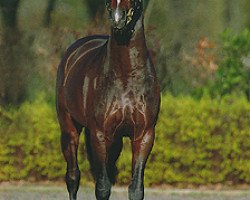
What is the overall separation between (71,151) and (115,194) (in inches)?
107

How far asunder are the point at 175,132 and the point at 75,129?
3.48m

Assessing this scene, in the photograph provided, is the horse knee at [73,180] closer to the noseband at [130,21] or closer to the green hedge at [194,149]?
the noseband at [130,21]

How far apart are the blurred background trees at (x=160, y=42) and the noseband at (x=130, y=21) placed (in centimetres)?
686

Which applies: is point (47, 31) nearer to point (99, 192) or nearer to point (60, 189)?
point (60, 189)

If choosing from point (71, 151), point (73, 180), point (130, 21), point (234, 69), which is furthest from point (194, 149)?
point (130, 21)

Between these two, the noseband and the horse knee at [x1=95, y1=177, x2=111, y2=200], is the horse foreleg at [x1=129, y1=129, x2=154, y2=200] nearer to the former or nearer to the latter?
the horse knee at [x1=95, y1=177, x2=111, y2=200]

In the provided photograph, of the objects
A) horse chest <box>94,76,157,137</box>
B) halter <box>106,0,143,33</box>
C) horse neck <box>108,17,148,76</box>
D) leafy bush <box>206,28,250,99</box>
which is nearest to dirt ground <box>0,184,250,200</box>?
leafy bush <box>206,28,250,99</box>

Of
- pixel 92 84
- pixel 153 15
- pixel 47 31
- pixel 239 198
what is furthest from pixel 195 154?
pixel 153 15

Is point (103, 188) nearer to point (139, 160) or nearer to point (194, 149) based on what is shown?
point (139, 160)

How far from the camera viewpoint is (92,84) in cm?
812

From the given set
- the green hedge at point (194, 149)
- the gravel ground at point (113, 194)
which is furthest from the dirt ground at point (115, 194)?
the green hedge at point (194, 149)

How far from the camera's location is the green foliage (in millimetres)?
14477

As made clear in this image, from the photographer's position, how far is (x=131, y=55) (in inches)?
306

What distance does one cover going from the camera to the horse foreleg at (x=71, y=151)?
9.47 meters
